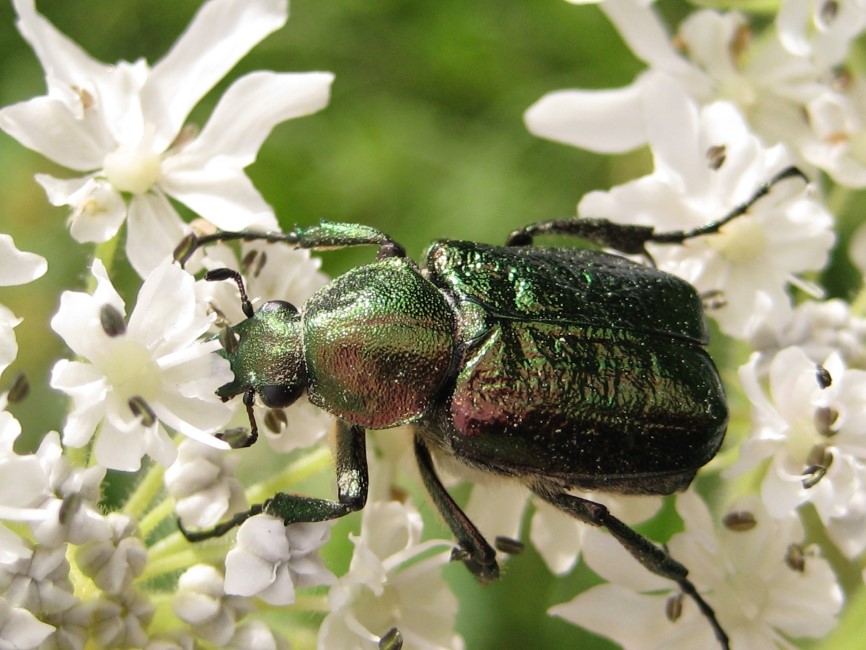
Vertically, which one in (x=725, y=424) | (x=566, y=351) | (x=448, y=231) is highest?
(x=566, y=351)

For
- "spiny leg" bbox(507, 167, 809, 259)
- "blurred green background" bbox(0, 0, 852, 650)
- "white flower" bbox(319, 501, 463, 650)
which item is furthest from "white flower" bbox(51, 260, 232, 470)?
"blurred green background" bbox(0, 0, 852, 650)

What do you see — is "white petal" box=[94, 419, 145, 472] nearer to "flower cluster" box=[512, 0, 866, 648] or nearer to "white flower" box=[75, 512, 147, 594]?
"white flower" box=[75, 512, 147, 594]

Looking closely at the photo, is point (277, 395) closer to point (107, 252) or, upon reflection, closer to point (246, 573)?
point (246, 573)

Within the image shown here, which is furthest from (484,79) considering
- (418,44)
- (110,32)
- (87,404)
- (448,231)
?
(87,404)

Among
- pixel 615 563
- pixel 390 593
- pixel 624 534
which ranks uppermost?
pixel 624 534

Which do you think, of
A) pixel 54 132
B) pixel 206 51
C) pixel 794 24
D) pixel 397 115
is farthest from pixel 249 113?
pixel 397 115

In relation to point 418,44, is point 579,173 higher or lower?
lower

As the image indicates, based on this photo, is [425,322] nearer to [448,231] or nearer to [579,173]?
[448,231]
